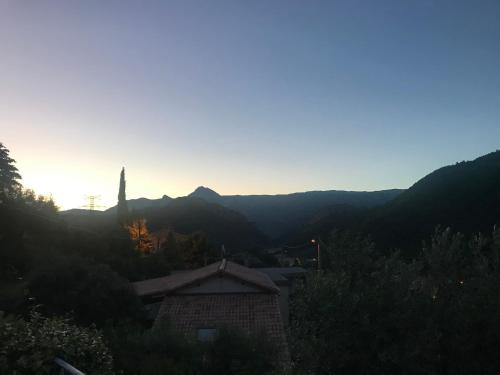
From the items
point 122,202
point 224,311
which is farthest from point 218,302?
point 122,202

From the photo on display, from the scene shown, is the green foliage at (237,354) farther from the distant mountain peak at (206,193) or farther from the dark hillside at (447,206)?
the distant mountain peak at (206,193)

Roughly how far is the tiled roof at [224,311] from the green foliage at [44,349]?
37.3 feet

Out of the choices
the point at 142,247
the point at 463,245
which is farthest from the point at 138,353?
the point at 142,247

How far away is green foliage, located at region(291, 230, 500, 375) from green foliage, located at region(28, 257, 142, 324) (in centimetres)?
1086

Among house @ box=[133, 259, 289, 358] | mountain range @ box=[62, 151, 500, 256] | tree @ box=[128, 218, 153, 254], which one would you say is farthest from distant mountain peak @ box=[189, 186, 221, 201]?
house @ box=[133, 259, 289, 358]

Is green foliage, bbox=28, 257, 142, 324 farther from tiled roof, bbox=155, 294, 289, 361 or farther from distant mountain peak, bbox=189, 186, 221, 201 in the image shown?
distant mountain peak, bbox=189, 186, 221, 201

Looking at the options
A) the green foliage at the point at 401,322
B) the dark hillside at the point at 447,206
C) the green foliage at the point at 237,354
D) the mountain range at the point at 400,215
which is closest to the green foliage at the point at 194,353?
the green foliage at the point at 237,354

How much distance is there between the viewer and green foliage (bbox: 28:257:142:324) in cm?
1534

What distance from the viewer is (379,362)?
6312 mm

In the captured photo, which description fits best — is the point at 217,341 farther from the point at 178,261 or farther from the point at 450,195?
the point at 450,195

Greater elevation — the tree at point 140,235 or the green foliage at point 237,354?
the tree at point 140,235

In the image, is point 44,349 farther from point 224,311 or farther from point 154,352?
point 224,311

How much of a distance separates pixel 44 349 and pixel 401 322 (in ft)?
16.4

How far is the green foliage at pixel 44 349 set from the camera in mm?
4703
